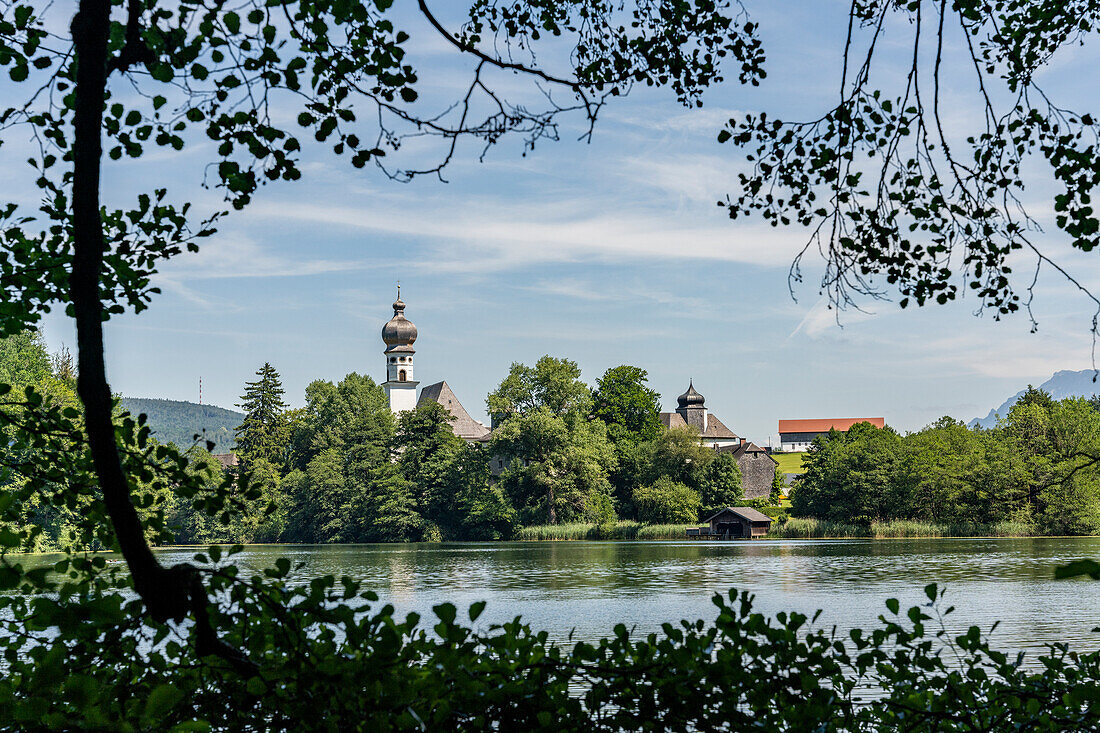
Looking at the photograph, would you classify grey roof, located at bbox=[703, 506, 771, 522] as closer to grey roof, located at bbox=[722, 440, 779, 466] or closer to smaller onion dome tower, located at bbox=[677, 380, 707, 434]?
grey roof, located at bbox=[722, 440, 779, 466]

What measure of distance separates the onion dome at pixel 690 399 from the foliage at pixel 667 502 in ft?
134

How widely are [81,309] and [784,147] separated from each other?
341cm

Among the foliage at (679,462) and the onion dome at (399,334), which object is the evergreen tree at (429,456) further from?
the onion dome at (399,334)

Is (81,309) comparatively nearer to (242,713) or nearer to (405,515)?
(242,713)

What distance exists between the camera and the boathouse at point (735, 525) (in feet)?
192

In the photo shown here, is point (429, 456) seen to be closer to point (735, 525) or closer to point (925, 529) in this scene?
point (735, 525)

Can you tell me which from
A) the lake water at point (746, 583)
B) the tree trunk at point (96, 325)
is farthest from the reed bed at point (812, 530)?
the tree trunk at point (96, 325)

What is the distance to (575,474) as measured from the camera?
5878 centimetres

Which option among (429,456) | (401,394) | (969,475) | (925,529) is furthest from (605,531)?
(401,394)

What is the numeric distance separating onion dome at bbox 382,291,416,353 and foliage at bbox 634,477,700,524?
115 ft

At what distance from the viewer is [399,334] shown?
8912 centimetres

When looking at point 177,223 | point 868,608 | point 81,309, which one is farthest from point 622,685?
point 868,608

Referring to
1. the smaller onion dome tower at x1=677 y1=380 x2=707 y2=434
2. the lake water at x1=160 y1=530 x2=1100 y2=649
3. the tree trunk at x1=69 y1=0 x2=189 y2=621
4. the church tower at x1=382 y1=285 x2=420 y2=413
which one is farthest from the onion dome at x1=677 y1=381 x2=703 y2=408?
the tree trunk at x1=69 y1=0 x2=189 y2=621

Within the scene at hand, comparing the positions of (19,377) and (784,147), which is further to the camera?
(19,377)
